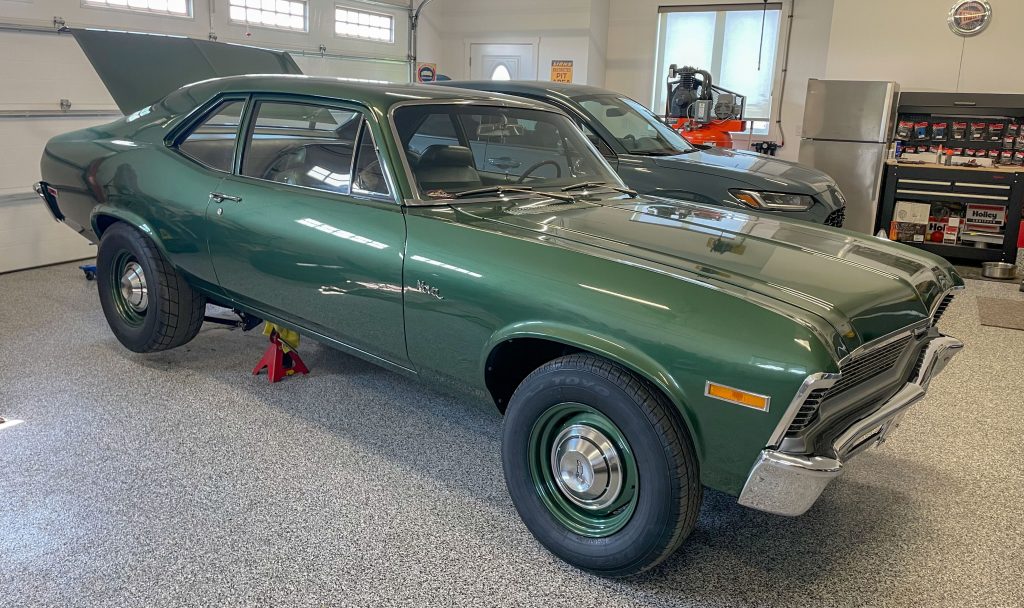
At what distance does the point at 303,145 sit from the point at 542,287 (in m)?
1.63

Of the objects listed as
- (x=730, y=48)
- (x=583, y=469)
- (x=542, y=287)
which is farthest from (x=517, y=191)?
(x=730, y=48)

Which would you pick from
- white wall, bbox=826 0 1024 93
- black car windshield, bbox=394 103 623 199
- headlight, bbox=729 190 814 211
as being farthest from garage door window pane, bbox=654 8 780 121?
black car windshield, bbox=394 103 623 199

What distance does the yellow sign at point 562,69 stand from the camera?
10.6m

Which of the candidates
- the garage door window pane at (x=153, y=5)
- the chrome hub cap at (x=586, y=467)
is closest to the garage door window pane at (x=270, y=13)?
the garage door window pane at (x=153, y=5)

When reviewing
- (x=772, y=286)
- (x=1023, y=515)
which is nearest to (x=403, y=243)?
(x=772, y=286)

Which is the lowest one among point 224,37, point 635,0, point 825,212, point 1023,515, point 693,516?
point 1023,515

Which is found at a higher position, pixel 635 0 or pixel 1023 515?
pixel 635 0

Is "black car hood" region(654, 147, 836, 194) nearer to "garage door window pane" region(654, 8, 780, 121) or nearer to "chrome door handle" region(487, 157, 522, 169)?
"chrome door handle" region(487, 157, 522, 169)

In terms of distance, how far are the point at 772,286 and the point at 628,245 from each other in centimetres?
50

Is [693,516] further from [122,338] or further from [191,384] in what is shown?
[122,338]

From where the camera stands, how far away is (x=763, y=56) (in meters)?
10.4

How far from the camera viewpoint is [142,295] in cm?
383

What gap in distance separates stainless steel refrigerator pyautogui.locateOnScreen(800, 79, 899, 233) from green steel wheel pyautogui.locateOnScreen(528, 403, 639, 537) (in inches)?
270

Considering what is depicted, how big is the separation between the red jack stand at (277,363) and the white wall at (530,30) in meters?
7.86
